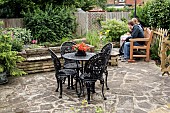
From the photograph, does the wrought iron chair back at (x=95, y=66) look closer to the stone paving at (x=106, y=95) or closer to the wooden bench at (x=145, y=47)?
the stone paving at (x=106, y=95)

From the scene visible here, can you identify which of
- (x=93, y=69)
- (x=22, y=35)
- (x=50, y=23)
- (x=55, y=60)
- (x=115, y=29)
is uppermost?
(x=50, y=23)

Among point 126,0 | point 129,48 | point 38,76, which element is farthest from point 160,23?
point 126,0

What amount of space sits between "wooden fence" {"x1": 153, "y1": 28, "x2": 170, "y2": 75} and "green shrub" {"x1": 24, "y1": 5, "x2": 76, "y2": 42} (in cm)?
370

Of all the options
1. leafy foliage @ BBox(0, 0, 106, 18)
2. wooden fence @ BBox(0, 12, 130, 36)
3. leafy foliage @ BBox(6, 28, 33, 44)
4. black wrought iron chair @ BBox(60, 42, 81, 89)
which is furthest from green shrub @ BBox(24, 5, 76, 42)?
black wrought iron chair @ BBox(60, 42, 81, 89)

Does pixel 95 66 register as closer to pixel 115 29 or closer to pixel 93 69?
pixel 93 69

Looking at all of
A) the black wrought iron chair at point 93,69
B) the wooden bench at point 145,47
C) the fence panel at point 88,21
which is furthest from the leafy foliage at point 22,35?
the black wrought iron chair at point 93,69

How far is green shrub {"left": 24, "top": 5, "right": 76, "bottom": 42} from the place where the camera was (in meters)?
8.83

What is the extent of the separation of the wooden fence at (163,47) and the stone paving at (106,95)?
29 cm

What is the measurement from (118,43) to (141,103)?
5.06 meters

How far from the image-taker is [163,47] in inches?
227

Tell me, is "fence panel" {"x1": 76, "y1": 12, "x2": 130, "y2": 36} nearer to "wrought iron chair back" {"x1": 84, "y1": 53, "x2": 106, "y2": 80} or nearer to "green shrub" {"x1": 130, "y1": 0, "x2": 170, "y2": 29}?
"green shrub" {"x1": 130, "y1": 0, "x2": 170, "y2": 29}

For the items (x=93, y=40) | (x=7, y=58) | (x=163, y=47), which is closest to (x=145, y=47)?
(x=163, y=47)

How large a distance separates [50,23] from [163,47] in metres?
4.84

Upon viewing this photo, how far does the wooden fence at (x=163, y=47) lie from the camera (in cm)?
559
